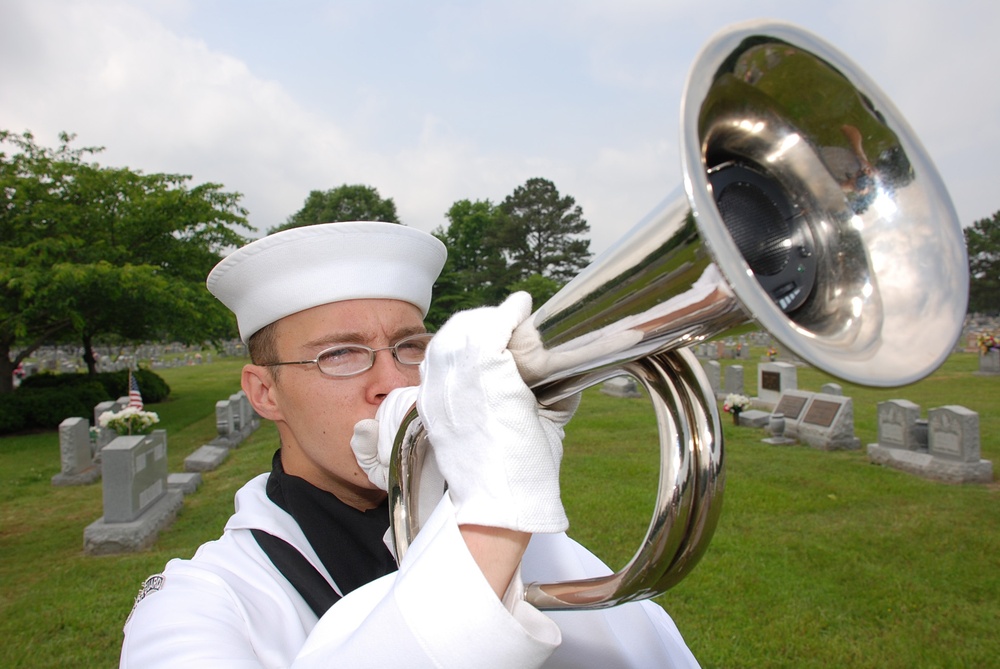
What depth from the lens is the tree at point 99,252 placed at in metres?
14.7

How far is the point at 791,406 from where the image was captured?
12281 mm

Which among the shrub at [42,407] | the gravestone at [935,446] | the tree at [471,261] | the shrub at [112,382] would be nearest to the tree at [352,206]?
the tree at [471,261]

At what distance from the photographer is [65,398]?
1616 cm

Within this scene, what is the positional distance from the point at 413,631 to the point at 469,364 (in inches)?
16.7

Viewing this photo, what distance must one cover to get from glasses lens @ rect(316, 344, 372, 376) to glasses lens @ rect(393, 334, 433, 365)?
0.30 feet

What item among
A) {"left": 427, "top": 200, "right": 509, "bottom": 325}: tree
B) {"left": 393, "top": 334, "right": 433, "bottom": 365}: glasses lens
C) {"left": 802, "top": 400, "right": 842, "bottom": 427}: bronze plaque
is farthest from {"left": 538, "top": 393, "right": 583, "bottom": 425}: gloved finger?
{"left": 427, "top": 200, "right": 509, "bottom": 325}: tree

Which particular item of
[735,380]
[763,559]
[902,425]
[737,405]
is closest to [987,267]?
[735,380]

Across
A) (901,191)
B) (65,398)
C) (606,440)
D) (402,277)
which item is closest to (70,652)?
(402,277)

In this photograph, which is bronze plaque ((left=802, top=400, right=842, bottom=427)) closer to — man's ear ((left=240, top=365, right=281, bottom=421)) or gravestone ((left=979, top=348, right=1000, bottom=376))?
man's ear ((left=240, top=365, right=281, bottom=421))

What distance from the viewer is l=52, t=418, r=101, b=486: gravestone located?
10719 mm

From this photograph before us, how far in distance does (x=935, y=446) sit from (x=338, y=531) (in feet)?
33.0

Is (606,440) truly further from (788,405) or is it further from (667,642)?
(667,642)

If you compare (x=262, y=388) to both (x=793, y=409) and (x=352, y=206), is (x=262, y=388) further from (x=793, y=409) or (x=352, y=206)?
(x=352, y=206)

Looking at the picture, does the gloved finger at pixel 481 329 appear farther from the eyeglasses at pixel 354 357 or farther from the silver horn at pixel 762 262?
the eyeglasses at pixel 354 357
